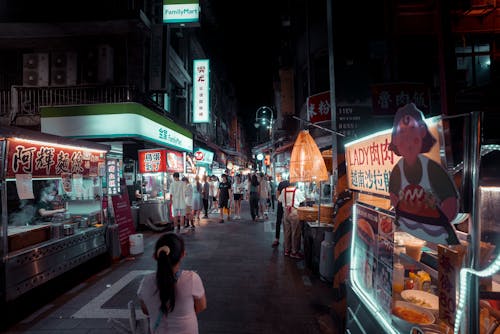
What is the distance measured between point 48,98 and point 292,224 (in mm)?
11795

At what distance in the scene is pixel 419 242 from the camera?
9.22 ft

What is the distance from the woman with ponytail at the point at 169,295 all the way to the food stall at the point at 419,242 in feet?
5.56

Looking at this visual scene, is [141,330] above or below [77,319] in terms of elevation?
above

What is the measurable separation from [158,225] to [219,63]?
27.7m

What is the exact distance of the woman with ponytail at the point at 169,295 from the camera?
2.28 m

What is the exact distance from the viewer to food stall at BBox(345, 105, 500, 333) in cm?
167

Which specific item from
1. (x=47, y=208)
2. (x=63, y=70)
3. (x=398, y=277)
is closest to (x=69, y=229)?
(x=47, y=208)

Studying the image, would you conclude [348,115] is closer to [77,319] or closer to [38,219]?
[77,319]

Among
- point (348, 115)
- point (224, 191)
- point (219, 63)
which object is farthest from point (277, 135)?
point (348, 115)

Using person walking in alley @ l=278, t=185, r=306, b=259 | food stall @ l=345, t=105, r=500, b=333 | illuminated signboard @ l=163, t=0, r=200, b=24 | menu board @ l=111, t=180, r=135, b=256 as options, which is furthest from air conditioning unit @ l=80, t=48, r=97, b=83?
food stall @ l=345, t=105, r=500, b=333

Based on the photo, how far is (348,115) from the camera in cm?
622

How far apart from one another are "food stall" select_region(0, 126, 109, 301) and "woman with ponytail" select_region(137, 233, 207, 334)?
362cm

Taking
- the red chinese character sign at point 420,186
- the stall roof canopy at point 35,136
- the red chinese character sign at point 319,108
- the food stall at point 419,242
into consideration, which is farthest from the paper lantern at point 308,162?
the red chinese character sign at point 319,108

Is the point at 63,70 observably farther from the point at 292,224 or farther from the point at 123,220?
the point at 292,224
